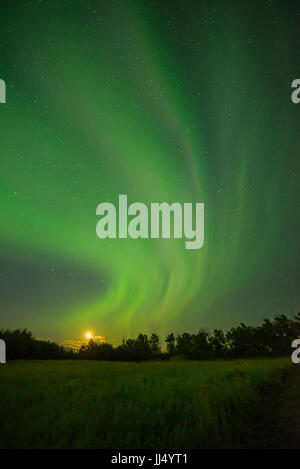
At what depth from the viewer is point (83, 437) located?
7516 mm

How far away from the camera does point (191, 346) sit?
99.3 meters

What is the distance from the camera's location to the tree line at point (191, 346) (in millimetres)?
48412

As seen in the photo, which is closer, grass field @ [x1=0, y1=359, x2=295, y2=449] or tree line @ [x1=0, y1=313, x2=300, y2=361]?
grass field @ [x1=0, y1=359, x2=295, y2=449]

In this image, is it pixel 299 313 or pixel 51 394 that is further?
pixel 299 313

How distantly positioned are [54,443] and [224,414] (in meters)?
5.42

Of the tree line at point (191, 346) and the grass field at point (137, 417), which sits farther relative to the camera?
the tree line at point (191, 346)

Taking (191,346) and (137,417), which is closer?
(137,417)

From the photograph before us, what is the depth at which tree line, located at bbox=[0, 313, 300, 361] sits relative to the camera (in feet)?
159
